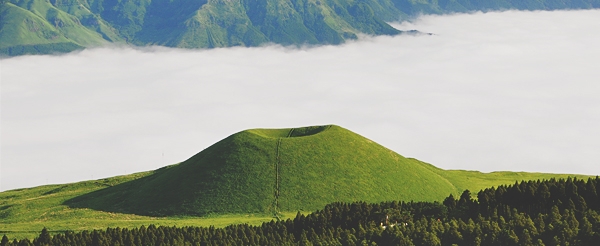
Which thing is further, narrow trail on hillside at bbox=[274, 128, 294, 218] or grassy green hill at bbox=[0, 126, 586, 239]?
narrow trail on hillside at bbox=[274, 128, 294, 218]

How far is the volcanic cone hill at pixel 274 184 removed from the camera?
179 meters

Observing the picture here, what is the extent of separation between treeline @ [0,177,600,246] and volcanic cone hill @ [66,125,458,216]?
22.1 metres

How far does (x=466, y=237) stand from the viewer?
123 meters

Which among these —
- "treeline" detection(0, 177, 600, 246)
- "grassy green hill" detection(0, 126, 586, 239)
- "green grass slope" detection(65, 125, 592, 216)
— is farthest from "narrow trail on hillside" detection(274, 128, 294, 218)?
"treeline" detection(0, 177, 600, 246)

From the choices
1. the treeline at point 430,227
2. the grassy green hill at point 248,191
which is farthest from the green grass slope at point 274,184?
the treeline at point 430,227

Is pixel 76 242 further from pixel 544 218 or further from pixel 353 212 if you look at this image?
pixel 544 218

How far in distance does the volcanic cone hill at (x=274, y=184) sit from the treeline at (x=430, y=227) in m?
22.1

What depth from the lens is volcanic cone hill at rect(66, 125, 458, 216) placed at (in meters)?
179

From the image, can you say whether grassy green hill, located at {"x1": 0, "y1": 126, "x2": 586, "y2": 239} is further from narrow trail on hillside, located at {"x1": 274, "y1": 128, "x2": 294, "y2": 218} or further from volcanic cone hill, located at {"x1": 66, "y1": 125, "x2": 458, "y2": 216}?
narrow trail on hillside, located at {"x1": 274, "y1": 128, "x2": 294, "y2": 218}

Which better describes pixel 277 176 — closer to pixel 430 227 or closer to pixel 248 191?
pixel 248 191

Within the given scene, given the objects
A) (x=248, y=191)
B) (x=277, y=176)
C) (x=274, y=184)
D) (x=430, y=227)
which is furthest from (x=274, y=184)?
(x=430, y=227)

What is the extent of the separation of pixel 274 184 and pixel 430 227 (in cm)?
6070

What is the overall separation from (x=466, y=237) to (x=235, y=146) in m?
89.0

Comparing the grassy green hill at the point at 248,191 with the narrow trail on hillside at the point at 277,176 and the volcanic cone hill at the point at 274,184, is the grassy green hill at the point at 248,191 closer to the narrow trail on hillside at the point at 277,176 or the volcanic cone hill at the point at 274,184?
the volcanic cone hill at the point at 274,184
